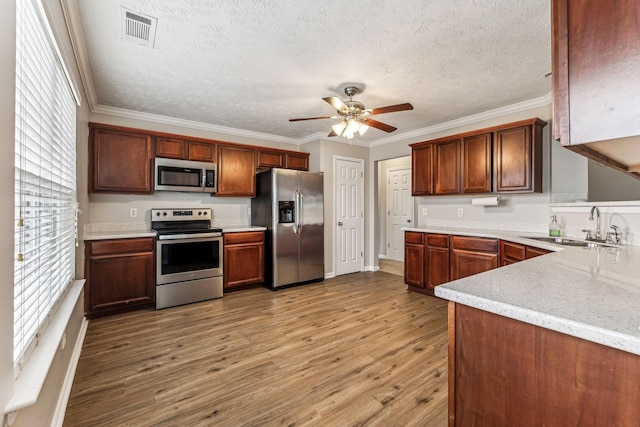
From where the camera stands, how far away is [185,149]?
3.93 meters

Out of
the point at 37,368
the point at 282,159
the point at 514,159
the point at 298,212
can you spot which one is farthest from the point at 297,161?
the point at 37,368

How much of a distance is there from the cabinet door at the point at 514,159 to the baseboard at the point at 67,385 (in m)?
4.20

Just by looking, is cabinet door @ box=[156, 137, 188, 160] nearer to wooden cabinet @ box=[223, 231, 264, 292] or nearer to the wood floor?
wooden cabinet @ box=[223, 231, 264, 292]

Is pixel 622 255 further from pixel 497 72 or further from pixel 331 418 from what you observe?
pixel 331 418

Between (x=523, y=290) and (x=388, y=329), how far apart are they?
2.04 metres

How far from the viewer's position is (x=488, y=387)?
3.04 feet

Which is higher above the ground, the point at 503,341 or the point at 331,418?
the point at 503,341

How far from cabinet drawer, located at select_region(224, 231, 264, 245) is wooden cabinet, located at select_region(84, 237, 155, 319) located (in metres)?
0.91

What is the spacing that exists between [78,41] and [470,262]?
413 centimetres

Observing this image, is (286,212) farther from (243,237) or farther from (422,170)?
(422,170)

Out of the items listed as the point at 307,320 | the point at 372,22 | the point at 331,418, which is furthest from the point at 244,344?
the point at 372,22

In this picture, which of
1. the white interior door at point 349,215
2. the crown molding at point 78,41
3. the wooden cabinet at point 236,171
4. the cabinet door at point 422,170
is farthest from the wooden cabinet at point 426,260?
the crown molding at point 78,41

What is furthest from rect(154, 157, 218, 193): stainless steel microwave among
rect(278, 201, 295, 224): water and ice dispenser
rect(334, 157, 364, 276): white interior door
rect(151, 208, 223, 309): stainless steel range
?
rect(334, 157, 364, 276): white interior door

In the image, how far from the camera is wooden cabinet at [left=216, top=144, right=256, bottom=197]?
4.21 meters
